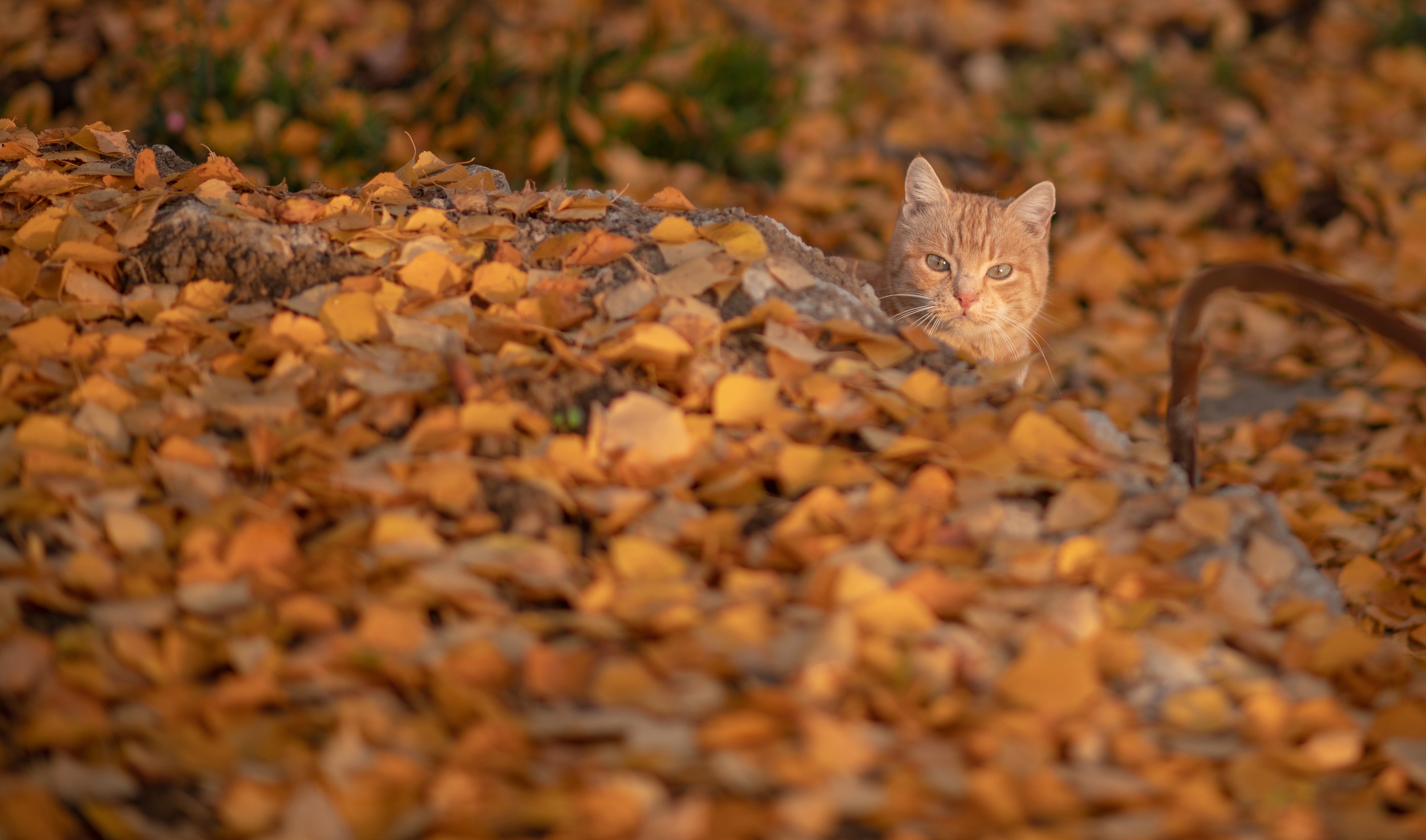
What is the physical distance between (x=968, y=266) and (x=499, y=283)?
1.28 meters

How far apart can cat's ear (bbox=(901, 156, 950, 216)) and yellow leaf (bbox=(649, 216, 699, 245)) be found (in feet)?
3.08

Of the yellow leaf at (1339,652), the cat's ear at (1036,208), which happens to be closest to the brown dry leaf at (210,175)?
the cat's ear at (1036,208)

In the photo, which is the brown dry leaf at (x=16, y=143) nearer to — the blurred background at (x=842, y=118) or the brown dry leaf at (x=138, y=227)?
the brown dry leaf at (x=138, y=227)

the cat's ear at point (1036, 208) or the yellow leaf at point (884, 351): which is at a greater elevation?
the cat's ear at point (1036, 208)

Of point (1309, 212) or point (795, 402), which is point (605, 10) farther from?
point (795, 402)

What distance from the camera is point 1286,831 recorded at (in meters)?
1.18

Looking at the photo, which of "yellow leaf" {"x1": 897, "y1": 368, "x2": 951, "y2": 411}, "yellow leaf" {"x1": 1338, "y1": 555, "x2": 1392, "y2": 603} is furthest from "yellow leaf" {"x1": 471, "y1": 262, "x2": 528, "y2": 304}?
"yellow leaf" {"x1": 1338, "y1": 555, "x2": 1392, "y2": 603}

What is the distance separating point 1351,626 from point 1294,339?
242 centimetres

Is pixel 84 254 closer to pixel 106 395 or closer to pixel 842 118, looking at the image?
pixel 106 395

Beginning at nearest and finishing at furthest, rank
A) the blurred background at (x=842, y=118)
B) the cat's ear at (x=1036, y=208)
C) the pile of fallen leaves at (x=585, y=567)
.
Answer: the pile of fallen leaves at (x=585, y=567), the cat's ear at (x=1036, y=208), the blurred background at (x=842, y=118)

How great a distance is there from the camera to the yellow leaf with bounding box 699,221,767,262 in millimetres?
1927

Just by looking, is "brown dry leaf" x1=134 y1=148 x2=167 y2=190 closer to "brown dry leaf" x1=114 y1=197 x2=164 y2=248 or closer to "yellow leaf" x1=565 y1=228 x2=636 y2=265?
"brown dry leaf" x1=114 y1=197 x2=164 y2=248

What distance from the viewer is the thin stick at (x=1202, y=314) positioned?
1.59m

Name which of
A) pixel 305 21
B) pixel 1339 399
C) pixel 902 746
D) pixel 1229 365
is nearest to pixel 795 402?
pixel 902 746
